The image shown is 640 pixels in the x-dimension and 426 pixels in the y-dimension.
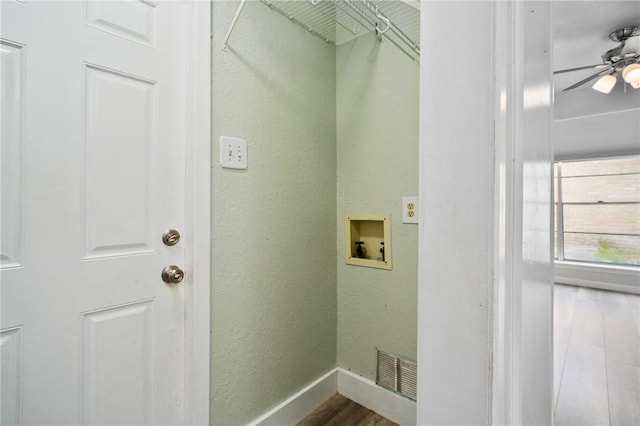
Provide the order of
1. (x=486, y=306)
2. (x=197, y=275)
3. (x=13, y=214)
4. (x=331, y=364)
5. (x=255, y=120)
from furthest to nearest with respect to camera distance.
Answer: (x=331, y=364)
(x=255, y=120)
(x=197, y=275)
(x=13, y=214)
(x=486, y=306)

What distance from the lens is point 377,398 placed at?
4.88ft

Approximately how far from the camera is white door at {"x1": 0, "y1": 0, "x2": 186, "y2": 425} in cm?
77

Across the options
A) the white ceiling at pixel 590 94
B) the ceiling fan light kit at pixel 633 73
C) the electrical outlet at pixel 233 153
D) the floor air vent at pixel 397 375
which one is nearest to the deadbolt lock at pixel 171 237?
the electrical outlet at pixel 233 153

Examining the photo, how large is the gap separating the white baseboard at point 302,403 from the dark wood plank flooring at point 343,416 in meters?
0.03

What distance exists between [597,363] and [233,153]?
2.76 meters

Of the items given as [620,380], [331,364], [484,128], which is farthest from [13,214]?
[620,380]

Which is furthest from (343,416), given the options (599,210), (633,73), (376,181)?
(599,210)

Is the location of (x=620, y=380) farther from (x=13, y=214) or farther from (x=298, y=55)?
(x=13, y=214)

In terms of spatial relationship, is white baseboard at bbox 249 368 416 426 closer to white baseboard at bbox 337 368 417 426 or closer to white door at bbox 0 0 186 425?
white baseboard at bbox 337 368 417 426

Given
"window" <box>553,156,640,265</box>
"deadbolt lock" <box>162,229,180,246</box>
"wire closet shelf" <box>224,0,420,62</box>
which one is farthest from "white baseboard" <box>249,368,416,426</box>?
"window" <box>553,156,640,265</box>

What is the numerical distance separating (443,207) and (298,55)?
4.27 feet

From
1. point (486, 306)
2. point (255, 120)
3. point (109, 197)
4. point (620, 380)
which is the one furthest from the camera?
point (620, 380)

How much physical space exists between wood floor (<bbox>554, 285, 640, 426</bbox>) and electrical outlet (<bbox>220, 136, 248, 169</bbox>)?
1960mm

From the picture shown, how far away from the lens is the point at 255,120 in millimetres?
1255
